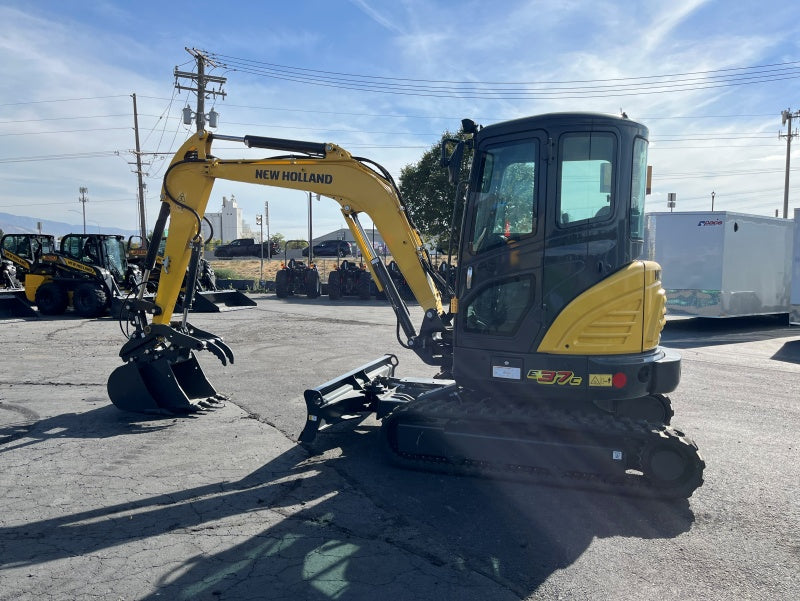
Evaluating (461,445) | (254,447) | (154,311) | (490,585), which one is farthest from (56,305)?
(490,585)

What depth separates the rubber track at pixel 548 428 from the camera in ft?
15.5

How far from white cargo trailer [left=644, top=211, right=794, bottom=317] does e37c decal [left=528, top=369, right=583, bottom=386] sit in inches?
437

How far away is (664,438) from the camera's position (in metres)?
4.69

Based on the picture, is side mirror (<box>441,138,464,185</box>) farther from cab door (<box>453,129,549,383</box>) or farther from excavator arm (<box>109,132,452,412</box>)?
excavator arm (<box>109,132,452,412</box>)

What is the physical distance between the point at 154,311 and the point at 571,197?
4.94 meters

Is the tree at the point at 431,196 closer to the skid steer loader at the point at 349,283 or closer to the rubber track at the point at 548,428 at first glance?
the skid steer loader at the point at 349,283

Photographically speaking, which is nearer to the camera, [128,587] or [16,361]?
[128,587]

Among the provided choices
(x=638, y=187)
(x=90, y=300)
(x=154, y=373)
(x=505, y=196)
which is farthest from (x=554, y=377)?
(x=90, y=300)

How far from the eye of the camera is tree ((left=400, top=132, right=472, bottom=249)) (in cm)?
2703

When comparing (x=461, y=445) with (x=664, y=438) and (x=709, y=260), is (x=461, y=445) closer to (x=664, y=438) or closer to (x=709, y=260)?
(x=664, y=438)

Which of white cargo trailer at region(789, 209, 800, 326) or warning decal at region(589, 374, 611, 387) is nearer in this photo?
warning decal at region(589, 374, 611, 387)

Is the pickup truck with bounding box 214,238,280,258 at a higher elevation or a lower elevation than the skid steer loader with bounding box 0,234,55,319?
higher

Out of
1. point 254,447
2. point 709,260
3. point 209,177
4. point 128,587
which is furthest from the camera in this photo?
point 709,260

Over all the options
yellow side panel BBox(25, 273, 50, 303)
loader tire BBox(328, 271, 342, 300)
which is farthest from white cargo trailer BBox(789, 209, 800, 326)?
yellow side panel BBox(25, 273, 50, 303)
